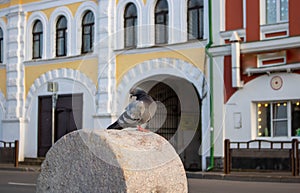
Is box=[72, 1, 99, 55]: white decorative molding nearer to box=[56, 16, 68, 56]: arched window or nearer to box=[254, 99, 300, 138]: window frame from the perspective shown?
box=[56, 16, 68, 56]: arched window

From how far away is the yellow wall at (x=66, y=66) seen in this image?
26234 millimetres

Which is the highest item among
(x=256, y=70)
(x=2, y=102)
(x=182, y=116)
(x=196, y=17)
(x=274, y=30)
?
(x=196, y=17)

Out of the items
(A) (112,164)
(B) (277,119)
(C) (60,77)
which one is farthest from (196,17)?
(A) (112,164)

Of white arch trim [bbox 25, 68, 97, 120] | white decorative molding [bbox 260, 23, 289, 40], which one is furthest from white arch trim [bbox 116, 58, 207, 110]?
white decorative molding [bbox 260, 23, 289, 40]

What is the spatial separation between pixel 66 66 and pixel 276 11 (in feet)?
32.8

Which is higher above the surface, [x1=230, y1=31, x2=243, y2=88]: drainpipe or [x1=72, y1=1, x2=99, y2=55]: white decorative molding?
[x1=72, y1=1, x2=99, y2=55]: white decorative molding

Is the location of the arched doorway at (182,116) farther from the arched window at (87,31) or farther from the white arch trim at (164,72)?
the arched window at (87,31)

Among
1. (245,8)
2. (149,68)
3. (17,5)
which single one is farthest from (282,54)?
(17,5)

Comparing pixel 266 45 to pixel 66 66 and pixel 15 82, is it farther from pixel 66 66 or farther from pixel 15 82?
pixel 15 82

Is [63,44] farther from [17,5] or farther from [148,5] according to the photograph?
[148,5]

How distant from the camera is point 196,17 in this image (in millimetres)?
23484

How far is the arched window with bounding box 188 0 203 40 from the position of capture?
23359 mm

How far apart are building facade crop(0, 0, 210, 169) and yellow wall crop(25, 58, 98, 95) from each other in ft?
0.13

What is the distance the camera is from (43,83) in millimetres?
28422
